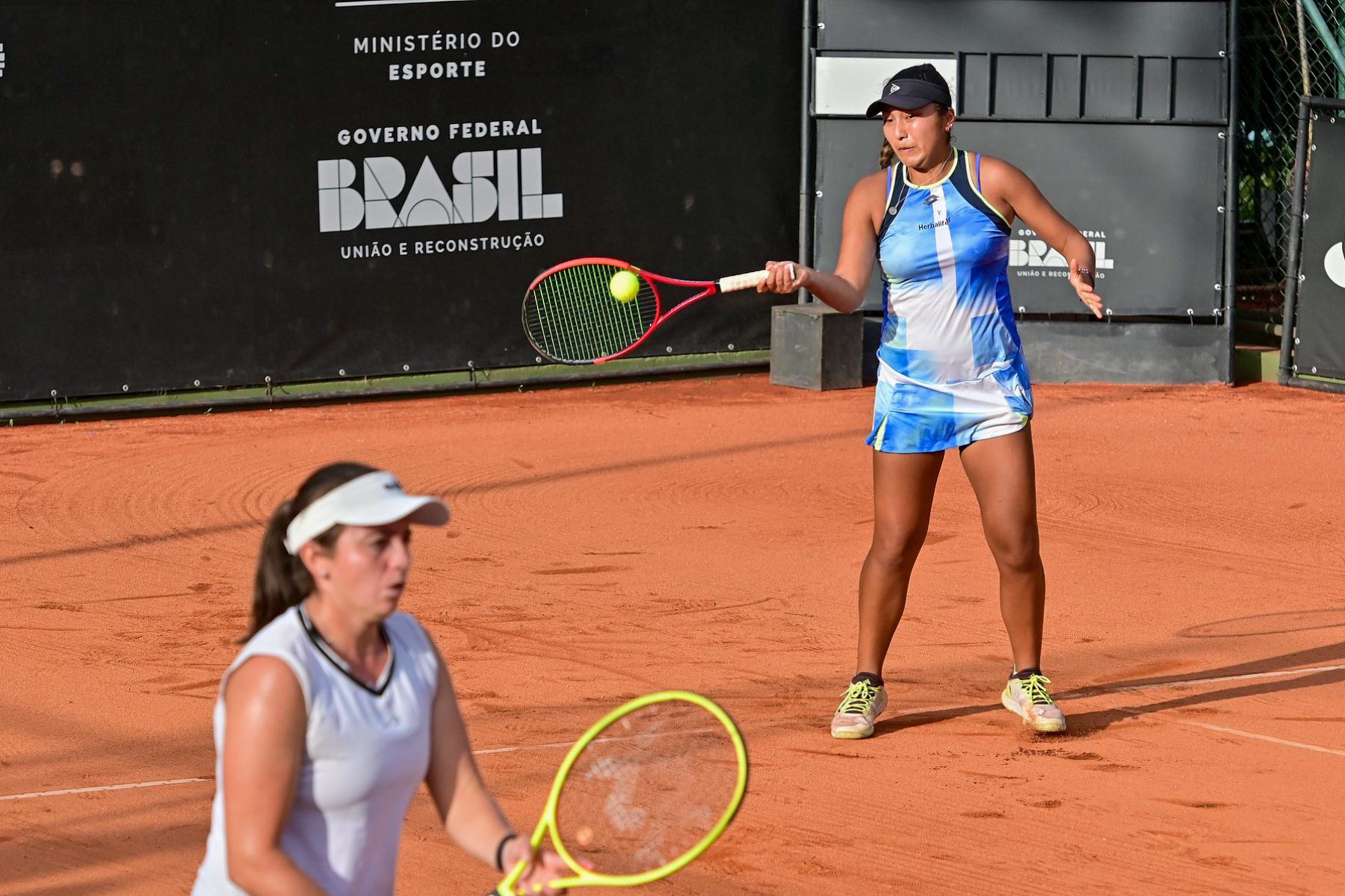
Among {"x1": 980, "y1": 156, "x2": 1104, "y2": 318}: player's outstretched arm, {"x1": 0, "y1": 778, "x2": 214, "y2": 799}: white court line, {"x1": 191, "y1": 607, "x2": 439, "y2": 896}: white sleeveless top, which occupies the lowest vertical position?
{"x1": 0, "y1": 778, "x2": 214, "y2": 799}: white court line

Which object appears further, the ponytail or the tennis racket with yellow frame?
the tennis racket with yellow frame

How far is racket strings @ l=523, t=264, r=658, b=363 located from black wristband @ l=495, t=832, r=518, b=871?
416 centimetres

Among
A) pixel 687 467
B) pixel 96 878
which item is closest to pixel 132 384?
pixel 687 467

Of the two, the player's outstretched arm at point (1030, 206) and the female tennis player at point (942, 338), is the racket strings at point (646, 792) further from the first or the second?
the player's outstretched arm at point (1030, 206)

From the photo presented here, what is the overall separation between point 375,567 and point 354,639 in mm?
126

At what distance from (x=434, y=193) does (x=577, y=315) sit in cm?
359

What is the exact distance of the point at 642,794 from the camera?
127 inches

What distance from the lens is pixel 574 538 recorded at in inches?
318

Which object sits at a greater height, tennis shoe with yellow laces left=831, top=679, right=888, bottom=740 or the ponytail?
the ponytail

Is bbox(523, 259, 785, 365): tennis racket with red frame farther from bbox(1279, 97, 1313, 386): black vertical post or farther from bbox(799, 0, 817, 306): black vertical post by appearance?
bbox(1279, 97, 1313, 386): black vertical post

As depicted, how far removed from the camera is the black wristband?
2.88 m

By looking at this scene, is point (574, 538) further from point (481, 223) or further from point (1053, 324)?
point (1053, 324)

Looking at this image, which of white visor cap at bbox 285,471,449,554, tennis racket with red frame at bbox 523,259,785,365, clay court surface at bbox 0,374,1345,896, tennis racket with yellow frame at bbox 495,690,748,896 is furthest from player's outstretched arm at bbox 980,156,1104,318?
white visor cap at bbox 285,471,449,554

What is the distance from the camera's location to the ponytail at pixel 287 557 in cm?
276
